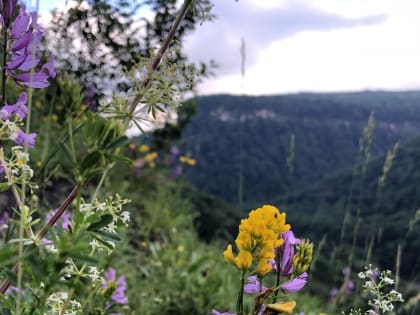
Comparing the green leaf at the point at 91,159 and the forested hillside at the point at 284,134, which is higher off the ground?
the green leaf at the point at 91,159

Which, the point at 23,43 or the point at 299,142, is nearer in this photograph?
the point at 23,43

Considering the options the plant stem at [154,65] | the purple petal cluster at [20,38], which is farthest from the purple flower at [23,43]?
the plant stem at [154,65]

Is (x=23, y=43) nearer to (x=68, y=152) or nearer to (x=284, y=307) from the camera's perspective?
(x=68, y=152)

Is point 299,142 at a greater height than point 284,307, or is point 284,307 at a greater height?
point 284,307

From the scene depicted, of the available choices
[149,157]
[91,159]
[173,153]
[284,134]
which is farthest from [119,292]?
[284,134]

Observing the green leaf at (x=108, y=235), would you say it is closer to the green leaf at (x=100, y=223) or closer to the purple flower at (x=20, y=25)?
the green leaf at (x=100, y=223)

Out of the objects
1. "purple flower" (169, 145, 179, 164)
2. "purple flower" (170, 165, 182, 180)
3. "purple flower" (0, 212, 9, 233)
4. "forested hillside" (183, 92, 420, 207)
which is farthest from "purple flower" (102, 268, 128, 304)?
"forested hillside" (183, 92, 420, 207)

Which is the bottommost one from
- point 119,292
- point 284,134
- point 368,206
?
point 368,206

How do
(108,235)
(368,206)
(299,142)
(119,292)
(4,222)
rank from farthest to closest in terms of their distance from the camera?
(299,142) → (368,206) → (4,222) → (119,292) → (108,235)

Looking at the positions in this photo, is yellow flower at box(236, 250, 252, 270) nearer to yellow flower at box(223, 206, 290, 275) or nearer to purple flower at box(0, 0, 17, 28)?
yellow flower at box(223, 206, 290, 275)
